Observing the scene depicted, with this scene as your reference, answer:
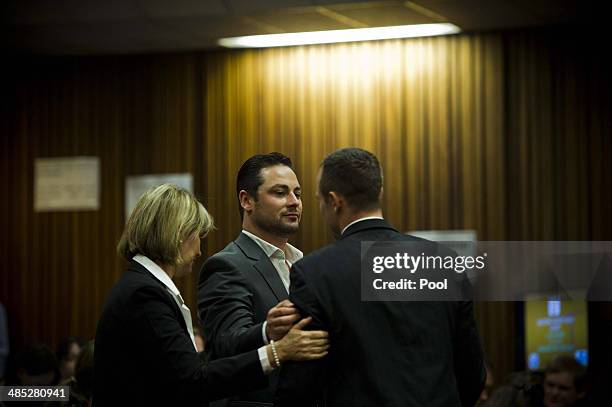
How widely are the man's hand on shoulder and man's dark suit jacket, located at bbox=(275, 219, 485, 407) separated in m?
0.02

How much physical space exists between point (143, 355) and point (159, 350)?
46mm

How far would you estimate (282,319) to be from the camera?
8.09ft

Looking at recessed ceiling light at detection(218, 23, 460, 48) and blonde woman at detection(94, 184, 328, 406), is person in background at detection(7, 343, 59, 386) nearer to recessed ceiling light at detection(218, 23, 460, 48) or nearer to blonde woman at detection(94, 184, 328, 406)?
blonde woman at detection(94, 184, 328, 406)

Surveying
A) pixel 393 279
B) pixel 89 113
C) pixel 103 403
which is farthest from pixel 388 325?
pixel 89 113

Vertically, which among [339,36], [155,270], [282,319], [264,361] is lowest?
[264,361]

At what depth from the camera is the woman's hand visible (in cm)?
239

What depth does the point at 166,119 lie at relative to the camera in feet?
24.5

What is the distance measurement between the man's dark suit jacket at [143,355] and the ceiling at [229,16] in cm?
408

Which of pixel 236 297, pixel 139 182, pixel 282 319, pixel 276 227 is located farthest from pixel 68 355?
pixel 282 319

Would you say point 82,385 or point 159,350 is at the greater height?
point 159,350

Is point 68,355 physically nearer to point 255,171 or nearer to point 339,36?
point 339,36

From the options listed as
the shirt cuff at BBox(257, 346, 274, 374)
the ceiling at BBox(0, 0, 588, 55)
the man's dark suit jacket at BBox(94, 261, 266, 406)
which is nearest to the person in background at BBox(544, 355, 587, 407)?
the shirt cuff at BBox(257, 346, 274, 374)

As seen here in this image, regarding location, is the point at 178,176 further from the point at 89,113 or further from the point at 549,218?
the point at 549,218

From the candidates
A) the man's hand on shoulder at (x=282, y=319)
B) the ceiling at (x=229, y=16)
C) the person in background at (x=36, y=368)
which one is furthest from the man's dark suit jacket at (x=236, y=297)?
the ceiling at (x=229, y=16)
